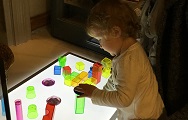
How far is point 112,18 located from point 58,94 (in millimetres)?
590

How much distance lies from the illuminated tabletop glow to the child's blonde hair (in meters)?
0.42

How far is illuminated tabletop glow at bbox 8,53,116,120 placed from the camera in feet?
4.30

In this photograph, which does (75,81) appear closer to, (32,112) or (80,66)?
(80,66)

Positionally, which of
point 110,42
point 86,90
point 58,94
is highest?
point 110,42

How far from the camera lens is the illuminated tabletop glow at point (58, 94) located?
1.31m

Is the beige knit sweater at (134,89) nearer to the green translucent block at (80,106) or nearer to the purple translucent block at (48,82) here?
the green translucent block at (80,106)

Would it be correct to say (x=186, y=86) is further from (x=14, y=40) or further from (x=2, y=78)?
(x=14, y=40)

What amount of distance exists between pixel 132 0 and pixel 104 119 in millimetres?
651

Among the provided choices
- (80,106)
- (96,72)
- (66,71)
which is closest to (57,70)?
(66,71)

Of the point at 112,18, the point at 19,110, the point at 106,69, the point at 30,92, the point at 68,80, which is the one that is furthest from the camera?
the point at 106,69

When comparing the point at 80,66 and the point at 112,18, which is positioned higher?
the point at 112,18

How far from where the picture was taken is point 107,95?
39.7 inches

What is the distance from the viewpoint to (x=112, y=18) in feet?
3.19

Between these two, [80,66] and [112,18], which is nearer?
[112,18]
